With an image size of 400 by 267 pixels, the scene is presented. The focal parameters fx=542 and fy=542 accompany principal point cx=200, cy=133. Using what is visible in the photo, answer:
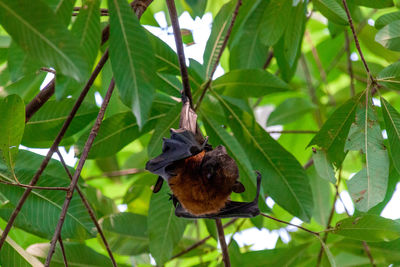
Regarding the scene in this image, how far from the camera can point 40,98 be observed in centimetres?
286

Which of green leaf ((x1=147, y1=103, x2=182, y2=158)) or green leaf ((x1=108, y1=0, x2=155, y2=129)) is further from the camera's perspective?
green leaf ((x1=147, y1=103, x2=182, y2=158))

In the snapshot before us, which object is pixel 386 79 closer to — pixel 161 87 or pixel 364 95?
pixel 364 95

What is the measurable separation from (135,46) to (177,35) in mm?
441

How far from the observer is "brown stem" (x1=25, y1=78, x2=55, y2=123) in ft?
9.30

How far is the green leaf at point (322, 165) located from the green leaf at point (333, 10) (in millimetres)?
702

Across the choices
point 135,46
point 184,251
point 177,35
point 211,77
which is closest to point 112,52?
point 135,46

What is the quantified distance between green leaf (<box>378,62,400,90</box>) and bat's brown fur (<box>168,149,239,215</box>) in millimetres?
890

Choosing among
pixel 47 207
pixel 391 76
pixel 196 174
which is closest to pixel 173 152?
pixel 196 174

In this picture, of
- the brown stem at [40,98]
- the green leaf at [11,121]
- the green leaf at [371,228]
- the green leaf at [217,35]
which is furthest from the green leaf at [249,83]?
the green leaf at [11,121]

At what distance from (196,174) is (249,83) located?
2.30 ft

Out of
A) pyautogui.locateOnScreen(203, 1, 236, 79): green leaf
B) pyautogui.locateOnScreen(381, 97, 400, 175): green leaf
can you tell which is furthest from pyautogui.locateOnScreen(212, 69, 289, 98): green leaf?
pyautogui.locateOnScreen(381, 97, 400, 175): green leaf

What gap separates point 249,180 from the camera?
3.13 meters

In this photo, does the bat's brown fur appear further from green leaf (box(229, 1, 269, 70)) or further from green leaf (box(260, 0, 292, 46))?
green leaf (box(229, 1, 269, 70))

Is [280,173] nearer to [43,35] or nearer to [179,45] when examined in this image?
[179,45]
